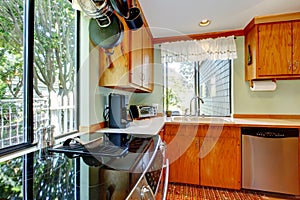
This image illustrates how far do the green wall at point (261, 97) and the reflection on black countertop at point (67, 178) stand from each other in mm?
2506

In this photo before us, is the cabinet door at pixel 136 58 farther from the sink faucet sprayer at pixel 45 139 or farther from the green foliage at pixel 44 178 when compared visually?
the green foliage at pixel 44 178

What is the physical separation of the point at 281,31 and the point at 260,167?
1738 mm

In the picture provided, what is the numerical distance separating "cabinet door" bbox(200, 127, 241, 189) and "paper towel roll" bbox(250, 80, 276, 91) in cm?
77

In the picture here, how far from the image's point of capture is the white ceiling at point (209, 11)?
2209 mm

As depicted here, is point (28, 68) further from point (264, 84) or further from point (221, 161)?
point (264, 84)

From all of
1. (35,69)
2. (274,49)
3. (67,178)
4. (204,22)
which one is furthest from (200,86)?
(67,178)

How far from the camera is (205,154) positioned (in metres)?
2.59

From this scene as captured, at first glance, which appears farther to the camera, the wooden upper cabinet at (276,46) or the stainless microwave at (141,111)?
the stainless microwave at (141,111)

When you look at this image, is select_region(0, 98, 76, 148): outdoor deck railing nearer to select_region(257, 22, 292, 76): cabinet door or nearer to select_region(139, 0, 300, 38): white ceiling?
select_region(139, 0, 300, 38): white ceiling

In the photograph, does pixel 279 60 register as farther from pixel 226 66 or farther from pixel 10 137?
pixel 10 137

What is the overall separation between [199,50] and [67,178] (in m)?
2.84

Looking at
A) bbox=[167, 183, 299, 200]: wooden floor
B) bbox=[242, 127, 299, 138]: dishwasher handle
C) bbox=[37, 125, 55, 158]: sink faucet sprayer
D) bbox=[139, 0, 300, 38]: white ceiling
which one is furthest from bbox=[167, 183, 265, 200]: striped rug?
bbox=[139, 0, 300, 38]: white ceiling

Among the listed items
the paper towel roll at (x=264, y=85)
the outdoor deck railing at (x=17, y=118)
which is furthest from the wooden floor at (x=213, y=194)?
the outdoor deck railing at (x=17, y=118)

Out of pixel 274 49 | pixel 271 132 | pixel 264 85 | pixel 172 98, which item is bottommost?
pixel 271 132
